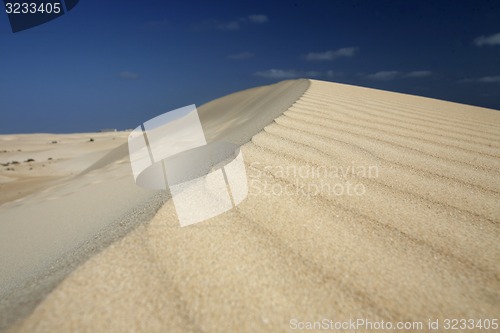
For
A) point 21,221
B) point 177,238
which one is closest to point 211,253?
point 177,238

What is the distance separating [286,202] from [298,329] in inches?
20.2

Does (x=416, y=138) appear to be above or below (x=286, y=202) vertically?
below

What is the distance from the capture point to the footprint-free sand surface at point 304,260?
2.05 feet

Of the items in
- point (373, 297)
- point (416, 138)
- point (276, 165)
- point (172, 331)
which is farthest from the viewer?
point (416, 138)

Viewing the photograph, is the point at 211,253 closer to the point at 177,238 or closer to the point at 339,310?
the point at 177,238

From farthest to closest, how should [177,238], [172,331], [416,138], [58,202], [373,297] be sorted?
[58,202] < [416,138] < [177,238] < [373,297] < [172,331]

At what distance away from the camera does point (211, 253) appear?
2.58ft

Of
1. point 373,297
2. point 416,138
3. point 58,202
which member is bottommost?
point 58,202

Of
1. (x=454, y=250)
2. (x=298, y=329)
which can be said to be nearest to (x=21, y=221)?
(x=298, y=329)

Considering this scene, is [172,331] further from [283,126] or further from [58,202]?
[58,202]

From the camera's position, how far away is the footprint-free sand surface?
2.05ft

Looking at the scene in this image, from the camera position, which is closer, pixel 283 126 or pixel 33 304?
pixel 33 304

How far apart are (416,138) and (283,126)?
0.92 metres

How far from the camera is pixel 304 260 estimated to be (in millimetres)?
789
